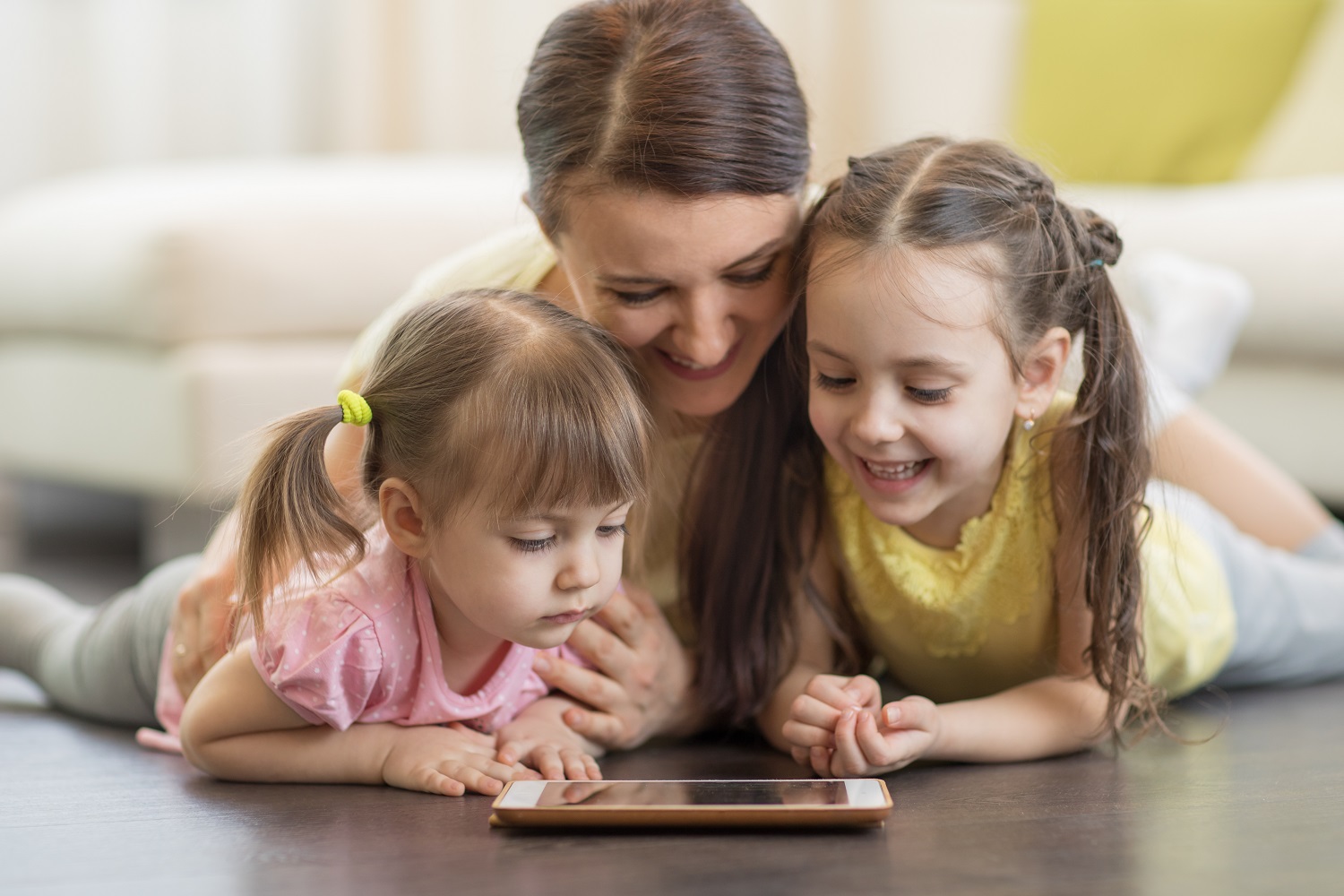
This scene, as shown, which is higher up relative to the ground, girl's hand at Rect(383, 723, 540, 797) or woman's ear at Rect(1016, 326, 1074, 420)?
woman's ear at Rect(1016, 326, 1074, 420)

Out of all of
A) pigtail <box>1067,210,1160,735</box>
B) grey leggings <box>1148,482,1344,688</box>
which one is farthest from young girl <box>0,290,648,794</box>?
grey leggings <box>1148,482,1344,688</box>

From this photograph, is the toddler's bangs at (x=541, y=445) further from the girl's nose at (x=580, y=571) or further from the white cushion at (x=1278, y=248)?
the white cushion at (x=1278, y=248)

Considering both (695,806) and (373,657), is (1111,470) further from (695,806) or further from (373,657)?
(373,657)

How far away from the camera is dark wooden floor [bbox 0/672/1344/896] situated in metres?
0.88

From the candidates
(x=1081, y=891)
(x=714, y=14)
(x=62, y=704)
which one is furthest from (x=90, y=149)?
(x=1081, y=891)

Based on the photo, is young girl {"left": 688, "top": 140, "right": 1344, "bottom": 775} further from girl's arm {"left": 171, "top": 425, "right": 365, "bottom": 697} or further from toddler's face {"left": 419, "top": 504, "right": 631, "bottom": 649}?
girl's arm {"left": 171, "top": 425, "right": 365, "bottom": 697}

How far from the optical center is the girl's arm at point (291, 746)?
1090mm

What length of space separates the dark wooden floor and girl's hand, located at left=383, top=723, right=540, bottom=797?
0.04 feet

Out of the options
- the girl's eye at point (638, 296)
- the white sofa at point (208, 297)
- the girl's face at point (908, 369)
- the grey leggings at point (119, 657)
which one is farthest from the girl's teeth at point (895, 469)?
the white sofa at point (208, 297)

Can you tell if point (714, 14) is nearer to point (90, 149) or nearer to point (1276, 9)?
point (1276, 9)

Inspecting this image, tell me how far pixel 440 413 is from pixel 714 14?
395 millimetres

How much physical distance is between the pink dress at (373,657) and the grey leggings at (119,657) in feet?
0.99

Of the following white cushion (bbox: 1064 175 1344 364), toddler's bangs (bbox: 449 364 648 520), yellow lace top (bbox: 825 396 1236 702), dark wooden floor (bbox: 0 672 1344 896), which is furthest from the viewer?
white cushion (bbox: 1064 175 1344 364)

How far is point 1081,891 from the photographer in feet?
2.82
